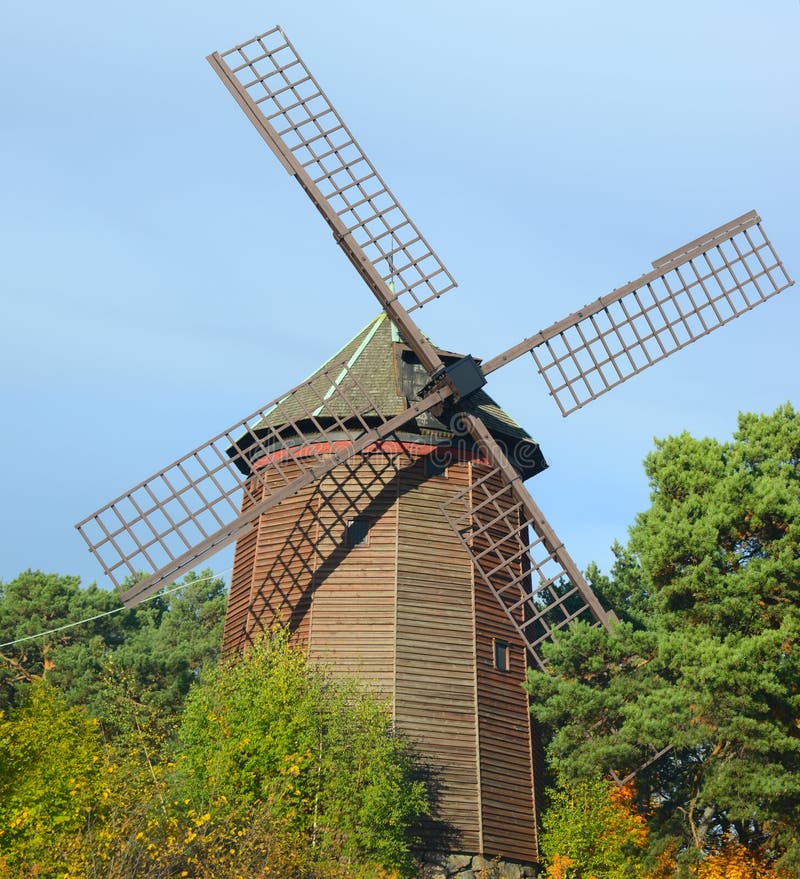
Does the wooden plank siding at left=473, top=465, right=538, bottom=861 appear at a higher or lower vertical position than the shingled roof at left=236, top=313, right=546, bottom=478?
lower

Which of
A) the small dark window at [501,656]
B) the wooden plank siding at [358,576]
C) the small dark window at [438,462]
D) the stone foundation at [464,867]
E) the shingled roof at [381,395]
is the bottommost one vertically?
the stone foundation at [464,867]

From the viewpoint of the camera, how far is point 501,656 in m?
27.5

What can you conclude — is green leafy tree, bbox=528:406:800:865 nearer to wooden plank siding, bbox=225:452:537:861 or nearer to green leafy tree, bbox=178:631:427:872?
wooden plank siding, bbox=225:452:537:861

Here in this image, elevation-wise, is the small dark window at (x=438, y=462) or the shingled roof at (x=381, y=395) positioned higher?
the shingled roof at (x=381, y=395)

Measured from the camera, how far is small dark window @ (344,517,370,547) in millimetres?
27266

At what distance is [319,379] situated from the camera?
2950cm

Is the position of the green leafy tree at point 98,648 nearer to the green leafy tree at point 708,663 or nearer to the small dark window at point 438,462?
the small dark window at point 438,462

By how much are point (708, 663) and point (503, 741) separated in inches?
224

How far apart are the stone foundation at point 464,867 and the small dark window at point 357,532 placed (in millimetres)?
6665

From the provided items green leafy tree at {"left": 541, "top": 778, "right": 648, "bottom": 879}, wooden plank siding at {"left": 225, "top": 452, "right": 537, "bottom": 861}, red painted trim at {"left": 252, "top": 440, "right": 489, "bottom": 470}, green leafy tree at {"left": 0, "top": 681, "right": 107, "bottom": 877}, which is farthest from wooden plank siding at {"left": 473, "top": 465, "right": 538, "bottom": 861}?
green leafy tree at {"left": 0, "top": 681, "right": 107, "bottom": 877}

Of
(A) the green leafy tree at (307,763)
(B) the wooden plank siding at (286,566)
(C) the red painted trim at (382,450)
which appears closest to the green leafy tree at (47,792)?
(A) the green leafy tree at (307,763)

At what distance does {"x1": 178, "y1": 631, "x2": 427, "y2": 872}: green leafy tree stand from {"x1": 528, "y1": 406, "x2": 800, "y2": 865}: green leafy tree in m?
3.39

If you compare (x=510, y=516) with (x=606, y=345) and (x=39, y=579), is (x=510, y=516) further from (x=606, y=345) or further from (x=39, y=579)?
(x=39, y=579)

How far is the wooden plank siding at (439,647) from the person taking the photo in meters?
25.5
